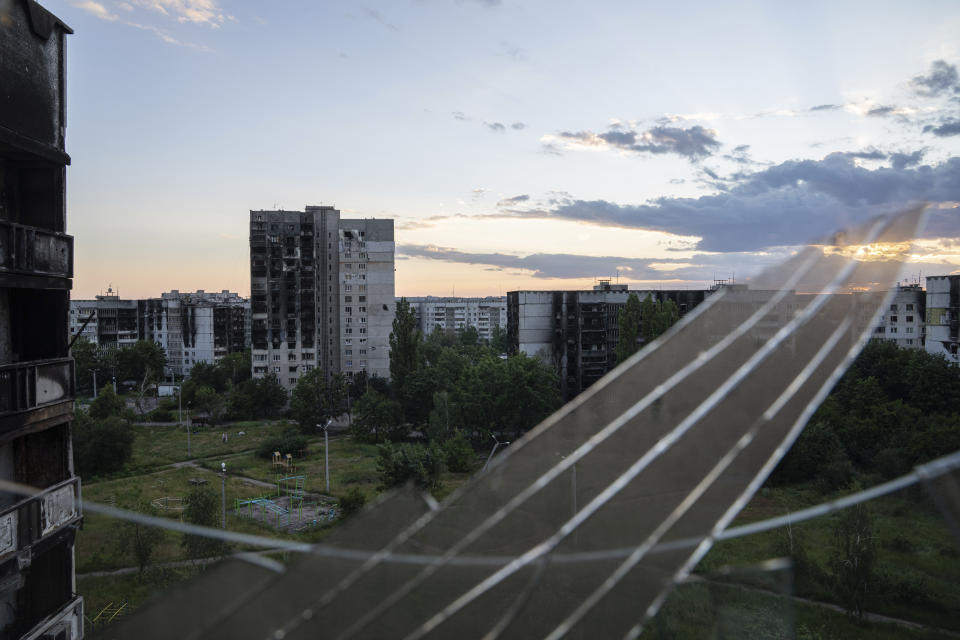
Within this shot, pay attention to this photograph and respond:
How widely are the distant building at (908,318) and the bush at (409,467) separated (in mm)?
20823

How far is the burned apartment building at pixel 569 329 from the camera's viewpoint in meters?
27.1

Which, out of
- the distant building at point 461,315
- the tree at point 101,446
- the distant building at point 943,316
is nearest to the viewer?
the tree at point 101,446

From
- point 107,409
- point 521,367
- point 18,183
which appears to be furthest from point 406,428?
point 18,183

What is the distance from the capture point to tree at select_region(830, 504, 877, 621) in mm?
8188

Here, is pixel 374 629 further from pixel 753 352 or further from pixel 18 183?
pixel 18 183

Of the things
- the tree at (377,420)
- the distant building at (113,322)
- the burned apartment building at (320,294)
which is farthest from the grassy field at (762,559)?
the distant building at (113,322)

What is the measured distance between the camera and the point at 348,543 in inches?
54.1

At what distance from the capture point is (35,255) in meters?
3.85

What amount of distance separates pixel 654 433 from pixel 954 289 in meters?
26.9

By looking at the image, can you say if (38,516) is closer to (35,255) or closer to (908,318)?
(35,255)

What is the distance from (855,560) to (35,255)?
33.0 ft

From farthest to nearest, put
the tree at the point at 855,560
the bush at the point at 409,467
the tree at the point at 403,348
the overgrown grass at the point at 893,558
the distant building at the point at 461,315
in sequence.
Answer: the distant building at the point at 461,315, the tree at the point at 403,348, the bush at the point at 409,467, the overgrown grass at the point at 893,558, the tree at the point at 855,560

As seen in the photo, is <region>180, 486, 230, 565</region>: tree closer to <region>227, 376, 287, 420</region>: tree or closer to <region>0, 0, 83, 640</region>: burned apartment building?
<region>0, 0, 83, 640</region>: burned apartment building

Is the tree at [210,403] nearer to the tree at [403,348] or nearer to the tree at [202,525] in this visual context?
the tree at [403,348]
